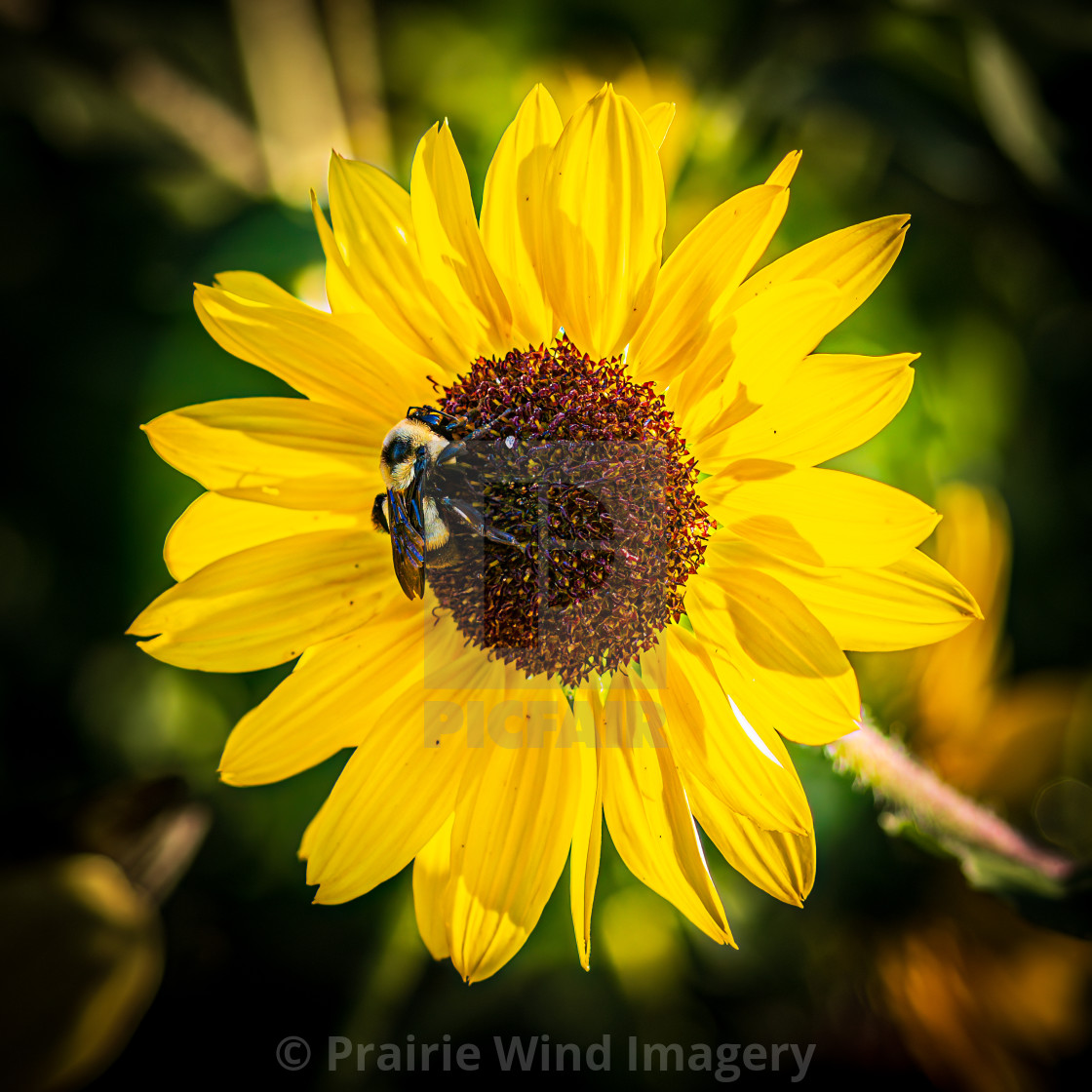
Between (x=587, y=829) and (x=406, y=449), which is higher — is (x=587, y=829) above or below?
below

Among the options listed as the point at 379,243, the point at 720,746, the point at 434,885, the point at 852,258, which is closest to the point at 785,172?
the point at 852,258

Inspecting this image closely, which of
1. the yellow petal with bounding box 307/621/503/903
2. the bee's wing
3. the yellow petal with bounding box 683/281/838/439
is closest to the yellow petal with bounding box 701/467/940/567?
the yellow petal with bounding box 683/281/838/439

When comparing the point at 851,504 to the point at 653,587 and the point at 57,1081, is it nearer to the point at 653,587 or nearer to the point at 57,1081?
the point at 653,587

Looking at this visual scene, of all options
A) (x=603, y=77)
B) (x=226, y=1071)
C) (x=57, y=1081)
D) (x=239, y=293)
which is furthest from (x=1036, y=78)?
(x=226, y=1071)

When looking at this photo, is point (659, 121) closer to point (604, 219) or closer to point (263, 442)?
point (604, 219)

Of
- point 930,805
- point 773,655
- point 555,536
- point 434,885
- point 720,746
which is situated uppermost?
point 555,536
